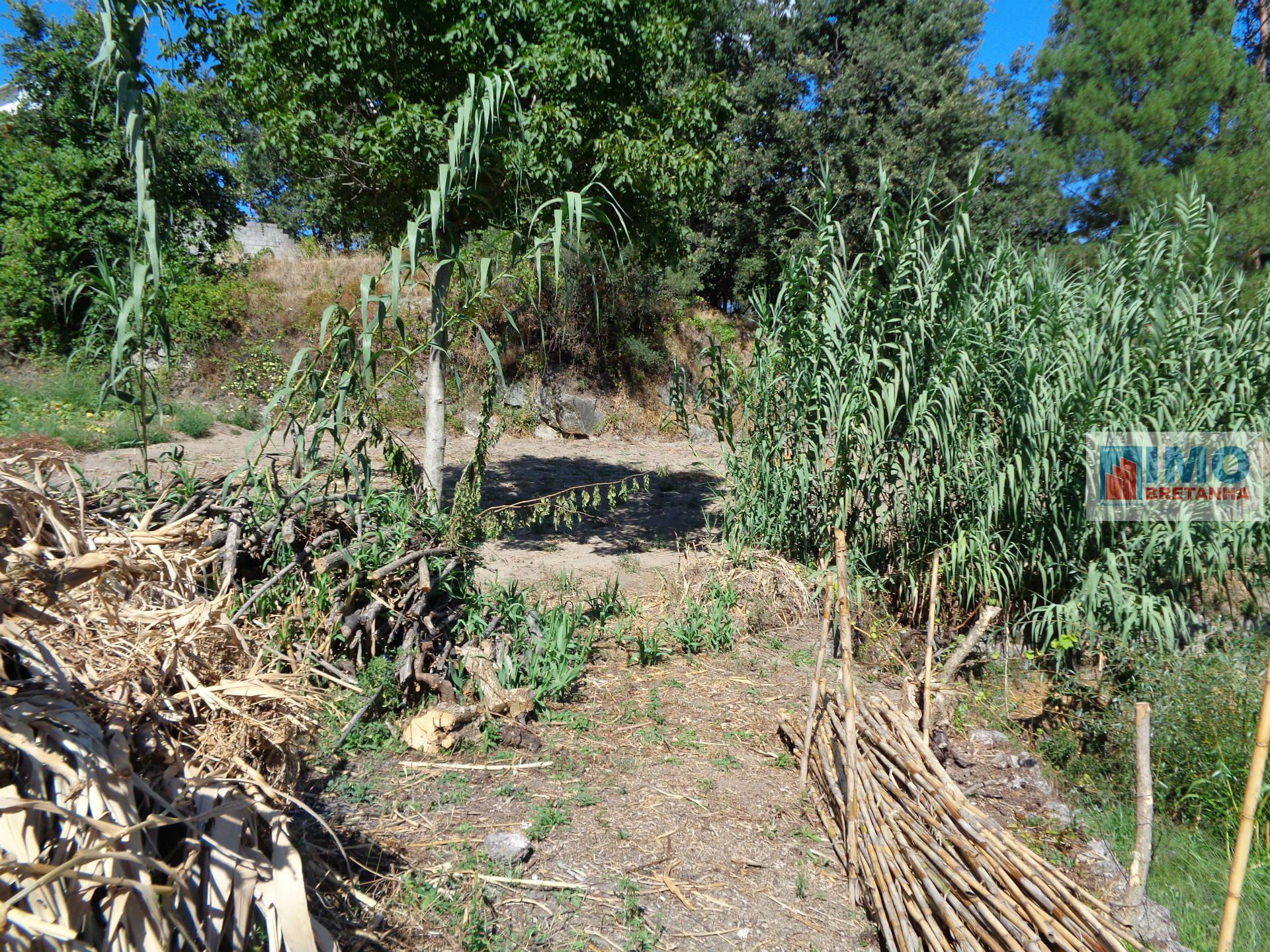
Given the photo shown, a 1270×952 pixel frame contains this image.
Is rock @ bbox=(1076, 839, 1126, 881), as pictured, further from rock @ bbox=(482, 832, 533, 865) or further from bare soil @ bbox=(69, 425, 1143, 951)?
rock @ bbox=(482, 832, 533, 865)

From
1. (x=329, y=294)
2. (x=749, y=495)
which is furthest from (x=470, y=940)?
(x=329, y=294)

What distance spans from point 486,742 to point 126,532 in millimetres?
→ 1850

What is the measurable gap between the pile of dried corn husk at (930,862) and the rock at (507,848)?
1.04m

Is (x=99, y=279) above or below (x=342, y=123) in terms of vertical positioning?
below

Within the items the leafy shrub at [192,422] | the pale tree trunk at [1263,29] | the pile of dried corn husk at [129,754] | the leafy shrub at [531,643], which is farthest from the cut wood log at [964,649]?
the pale tree trunk at [1263,29]


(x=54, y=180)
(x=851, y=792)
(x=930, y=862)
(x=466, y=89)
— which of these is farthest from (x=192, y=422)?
(x=930, y=862)

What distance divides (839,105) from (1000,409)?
13.7 m

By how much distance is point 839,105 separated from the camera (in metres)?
16.5

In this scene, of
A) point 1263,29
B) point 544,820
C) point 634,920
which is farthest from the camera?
point 1263,29

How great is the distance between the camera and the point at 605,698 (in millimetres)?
3979

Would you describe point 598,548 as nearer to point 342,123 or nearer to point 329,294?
point 342,123

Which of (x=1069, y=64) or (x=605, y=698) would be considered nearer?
(x=605, y=698)

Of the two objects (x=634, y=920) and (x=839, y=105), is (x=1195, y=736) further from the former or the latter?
(x=839, y=105)

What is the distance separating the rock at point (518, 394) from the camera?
13.7 meters
